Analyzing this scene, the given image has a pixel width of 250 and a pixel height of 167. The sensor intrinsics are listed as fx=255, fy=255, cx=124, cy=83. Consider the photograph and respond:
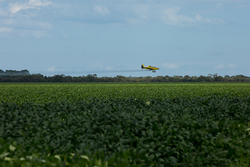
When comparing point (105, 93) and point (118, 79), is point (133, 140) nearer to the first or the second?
point (105, 93)

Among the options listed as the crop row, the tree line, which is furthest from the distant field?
the tree line

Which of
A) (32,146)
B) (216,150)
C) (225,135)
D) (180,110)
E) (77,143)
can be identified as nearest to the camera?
(32,146)

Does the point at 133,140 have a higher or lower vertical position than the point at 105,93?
lower

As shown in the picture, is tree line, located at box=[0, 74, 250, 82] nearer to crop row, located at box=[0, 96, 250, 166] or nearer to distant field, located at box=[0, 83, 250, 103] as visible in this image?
distant field, located at box=[0, 83, 250, 103]

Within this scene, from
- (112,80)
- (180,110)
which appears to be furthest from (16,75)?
(180,110)

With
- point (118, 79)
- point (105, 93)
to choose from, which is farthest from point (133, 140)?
point (118, 79)

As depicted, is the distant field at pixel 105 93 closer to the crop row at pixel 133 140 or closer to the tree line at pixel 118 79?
the crop row at pixel 133 140

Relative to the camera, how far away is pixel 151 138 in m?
6.62

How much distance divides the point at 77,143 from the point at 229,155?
4.46m

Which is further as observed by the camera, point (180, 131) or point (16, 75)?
point (16, 75)

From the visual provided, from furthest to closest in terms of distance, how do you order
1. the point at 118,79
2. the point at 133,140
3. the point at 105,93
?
1. the point at 118,79
2. the point at 105,93
3. the point at 133,140

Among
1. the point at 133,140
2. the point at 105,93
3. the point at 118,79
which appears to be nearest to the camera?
the point at 133,140

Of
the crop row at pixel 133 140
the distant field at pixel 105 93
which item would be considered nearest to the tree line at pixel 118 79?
the distant field at pixel 105 93

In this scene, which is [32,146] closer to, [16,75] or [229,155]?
[229,155]
